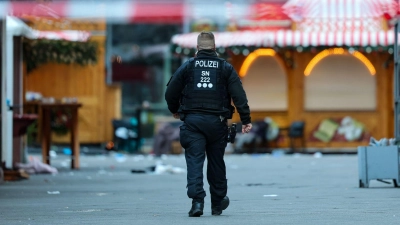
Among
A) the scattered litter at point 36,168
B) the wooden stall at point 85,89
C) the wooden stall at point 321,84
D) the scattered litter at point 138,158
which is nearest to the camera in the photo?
the scattered litter at point 36,168

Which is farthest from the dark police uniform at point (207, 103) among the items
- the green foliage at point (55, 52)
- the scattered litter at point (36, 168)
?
the green foliage at point (55, 52)

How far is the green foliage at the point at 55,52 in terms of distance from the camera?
22.3m

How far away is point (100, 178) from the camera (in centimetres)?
1939

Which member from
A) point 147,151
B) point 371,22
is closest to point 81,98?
point 147,151

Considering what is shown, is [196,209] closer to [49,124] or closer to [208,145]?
[208,145]

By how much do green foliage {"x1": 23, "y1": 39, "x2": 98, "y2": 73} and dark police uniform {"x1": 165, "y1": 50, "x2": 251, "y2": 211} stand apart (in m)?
10.5

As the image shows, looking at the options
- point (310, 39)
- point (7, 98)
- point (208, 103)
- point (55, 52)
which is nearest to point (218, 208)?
point (208, 103)

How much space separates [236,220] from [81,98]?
2504cm

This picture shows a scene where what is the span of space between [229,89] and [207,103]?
0.26 meters

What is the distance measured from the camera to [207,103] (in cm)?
1164

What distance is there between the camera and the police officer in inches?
458

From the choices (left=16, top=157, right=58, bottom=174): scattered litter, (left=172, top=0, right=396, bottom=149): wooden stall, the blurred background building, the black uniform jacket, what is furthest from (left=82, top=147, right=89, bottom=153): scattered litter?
the black uniform jacket

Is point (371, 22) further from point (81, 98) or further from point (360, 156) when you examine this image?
point (360, 156)

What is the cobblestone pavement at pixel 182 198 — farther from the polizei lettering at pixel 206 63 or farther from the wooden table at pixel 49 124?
the polizei lettering at pixel 206 63
